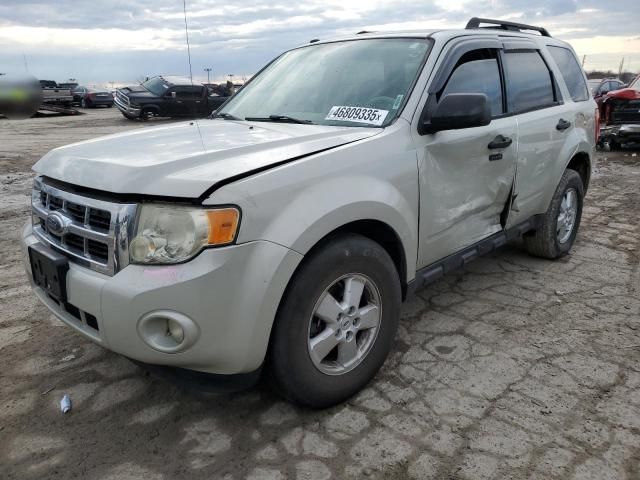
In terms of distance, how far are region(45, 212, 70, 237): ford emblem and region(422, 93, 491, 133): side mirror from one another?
73.3 inches

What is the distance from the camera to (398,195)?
260cm

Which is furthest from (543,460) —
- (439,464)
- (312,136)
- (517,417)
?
(312,136)

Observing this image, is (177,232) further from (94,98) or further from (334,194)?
(94,98)

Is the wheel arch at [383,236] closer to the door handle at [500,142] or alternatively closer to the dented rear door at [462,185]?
the dented rear door at [462,185]

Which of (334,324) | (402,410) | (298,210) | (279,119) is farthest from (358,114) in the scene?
(402,410)

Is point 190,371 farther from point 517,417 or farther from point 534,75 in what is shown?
point 534,75

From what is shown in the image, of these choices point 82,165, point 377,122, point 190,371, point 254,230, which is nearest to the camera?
point 254,230

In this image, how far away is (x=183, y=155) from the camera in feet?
7.22

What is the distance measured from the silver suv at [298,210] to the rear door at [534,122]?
25 millimetres

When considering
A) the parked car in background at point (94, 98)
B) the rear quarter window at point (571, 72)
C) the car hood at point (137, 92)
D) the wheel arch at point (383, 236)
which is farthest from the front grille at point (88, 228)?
the parked car in background at point (94, 98)

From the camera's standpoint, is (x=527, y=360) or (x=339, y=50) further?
(x=339, y=50)

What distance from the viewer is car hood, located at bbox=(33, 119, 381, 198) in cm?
200

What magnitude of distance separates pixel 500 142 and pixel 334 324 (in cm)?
174

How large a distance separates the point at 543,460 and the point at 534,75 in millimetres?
2882
